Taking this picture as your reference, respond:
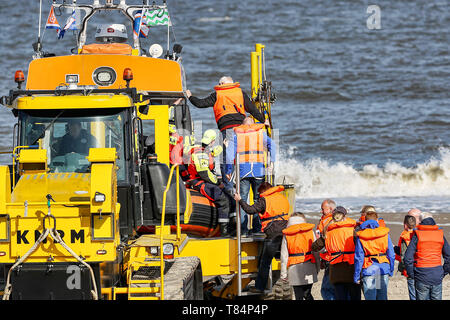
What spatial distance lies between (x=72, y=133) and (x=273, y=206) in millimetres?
3036

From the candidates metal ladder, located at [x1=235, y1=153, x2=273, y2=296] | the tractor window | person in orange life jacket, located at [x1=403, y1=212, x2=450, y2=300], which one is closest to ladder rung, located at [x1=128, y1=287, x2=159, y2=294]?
the tractor window

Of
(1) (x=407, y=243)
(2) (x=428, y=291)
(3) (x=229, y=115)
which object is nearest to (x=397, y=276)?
(1) (x=407, y=243)

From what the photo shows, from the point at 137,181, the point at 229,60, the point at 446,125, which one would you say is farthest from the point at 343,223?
the point at 229,60

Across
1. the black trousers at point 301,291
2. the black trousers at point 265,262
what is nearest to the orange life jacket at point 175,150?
the black trousers at point 265,262

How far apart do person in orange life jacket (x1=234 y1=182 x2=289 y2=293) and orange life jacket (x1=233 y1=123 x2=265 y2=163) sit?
53cm

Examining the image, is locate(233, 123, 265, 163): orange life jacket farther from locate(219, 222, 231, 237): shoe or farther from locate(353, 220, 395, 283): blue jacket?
locate(353, 220, 395, 283): blue jacket

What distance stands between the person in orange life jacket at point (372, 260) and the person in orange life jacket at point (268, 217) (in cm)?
122

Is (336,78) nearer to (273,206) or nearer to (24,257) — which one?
(273,206)

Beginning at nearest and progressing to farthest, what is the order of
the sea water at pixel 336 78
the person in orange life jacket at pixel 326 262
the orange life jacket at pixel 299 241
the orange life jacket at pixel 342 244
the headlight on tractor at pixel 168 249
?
the headlight on tractor at pixel 168 249 → the orange life jacket at pixel 342 244 → the orange life jacket at pixel 299 241 → the person in orange life jacket at pixel 326 262 → the sea water at pixel 336 78

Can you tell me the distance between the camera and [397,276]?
13.1m

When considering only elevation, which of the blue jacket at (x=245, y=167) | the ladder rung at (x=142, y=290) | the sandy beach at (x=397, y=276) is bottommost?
the sandy beach at (x=397, y=276)

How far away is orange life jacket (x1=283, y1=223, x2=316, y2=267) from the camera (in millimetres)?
10648

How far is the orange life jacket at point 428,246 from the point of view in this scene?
10047 millimetres

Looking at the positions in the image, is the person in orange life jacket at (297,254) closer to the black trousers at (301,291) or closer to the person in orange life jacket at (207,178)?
the black trousers at (301,291)
